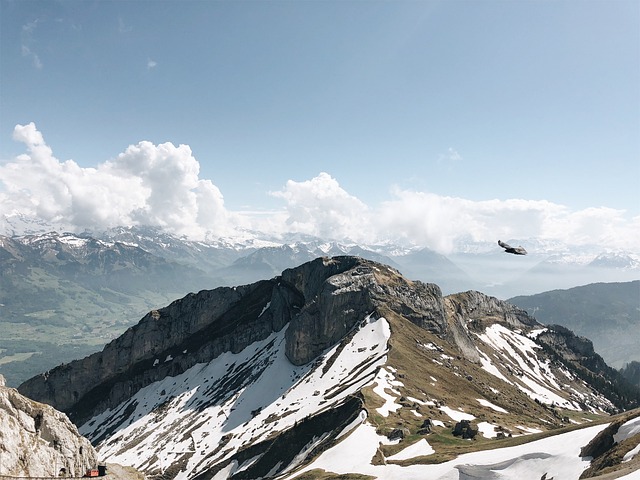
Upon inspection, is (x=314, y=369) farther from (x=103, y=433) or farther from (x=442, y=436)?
Answer: (x=103, y=433)

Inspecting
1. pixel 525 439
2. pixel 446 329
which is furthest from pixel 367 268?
pixel 525 439

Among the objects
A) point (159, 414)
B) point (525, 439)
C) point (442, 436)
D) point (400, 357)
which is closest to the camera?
point (525, 439)

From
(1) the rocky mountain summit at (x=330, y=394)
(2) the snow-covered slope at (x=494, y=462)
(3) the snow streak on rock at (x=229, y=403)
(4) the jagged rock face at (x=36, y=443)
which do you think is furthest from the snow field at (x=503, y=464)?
(4) the jagged rock face at (x=36, y=443)

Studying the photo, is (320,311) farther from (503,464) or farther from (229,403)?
(503,464)

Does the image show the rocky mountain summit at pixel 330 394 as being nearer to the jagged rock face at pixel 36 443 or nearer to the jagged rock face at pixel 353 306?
the jagged rock face at pixel 353 306

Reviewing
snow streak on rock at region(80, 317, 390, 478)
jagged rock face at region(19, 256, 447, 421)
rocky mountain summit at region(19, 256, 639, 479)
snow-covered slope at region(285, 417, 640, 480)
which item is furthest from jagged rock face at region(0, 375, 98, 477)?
jagged rock face at region(19, 256, 447, 421)
